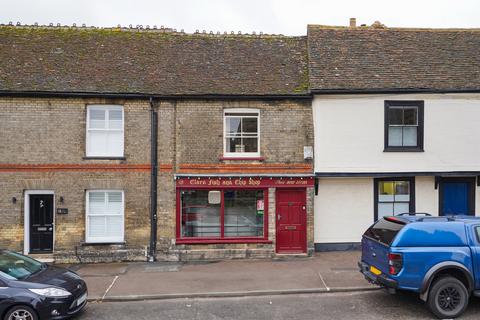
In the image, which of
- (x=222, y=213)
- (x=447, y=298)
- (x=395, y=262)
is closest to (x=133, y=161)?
(x=222, y=213)

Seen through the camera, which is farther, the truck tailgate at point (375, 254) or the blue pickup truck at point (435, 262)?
the truck tailgate at point (375, 254)

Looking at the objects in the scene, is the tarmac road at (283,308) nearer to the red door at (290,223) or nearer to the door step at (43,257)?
the red door at (290,223)

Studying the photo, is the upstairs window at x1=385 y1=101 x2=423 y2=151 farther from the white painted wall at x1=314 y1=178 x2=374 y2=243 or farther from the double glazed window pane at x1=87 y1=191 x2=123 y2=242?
the double glazed window pane at x1=87 y1=191 x2=123 y2=242

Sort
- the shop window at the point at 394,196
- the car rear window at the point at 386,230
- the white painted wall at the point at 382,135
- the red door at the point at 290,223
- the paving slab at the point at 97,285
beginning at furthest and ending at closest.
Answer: the shop window at the point at 394,196, the red door at the point at 290,223, the white painted wall at the point at 382,135, the paving slab at the point at 97,285, the car rear window at the point at 386,230

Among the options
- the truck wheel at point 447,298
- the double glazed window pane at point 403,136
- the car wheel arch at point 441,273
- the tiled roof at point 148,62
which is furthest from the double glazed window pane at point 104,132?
the truck wheel at point 447,298

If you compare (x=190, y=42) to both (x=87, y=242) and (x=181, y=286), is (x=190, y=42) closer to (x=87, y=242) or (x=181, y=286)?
(x=87, y=242)

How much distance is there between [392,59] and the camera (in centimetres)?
1469

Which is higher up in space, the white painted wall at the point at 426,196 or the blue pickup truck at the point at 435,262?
the white painted wall at the point at 426,196

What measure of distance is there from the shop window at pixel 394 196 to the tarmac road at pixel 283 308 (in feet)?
15.2

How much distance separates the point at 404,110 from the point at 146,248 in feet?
31.0

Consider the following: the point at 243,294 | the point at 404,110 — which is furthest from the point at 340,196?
the point at 243,294

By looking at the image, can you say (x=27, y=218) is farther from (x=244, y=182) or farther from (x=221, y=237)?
(x=244, y=182)

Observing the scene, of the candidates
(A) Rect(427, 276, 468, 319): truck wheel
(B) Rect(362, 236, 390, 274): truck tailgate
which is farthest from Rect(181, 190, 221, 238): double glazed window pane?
(A) Rect(427, 276, 468, 319): truck wheel

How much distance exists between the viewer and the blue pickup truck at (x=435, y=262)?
8113mm
